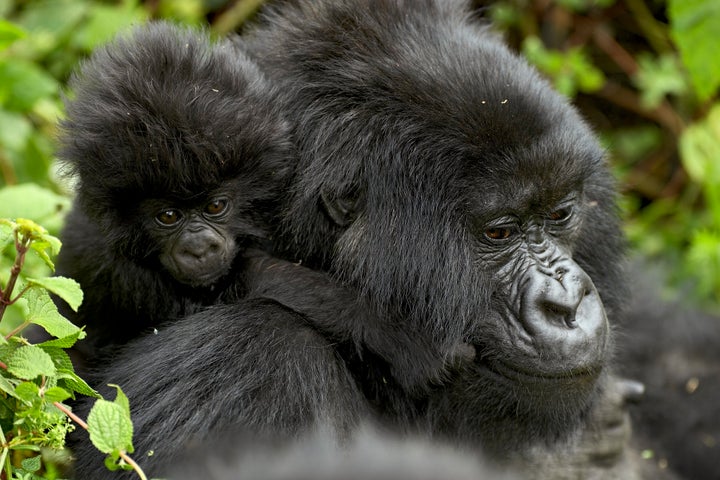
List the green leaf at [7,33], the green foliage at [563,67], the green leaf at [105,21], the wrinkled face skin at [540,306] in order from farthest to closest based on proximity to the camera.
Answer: the green foliage at [563,67] → the green leaf at [105,21] → the green leaf at [7,33] → the wrinkled face skin at [540,306]

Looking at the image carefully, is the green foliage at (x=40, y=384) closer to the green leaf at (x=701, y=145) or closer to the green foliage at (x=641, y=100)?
the green foliage at (x=641, y=100)

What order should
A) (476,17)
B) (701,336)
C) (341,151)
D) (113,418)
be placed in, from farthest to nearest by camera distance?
1. (701,336)
2. (476,17)
3. (341,151)
4. (113,418)

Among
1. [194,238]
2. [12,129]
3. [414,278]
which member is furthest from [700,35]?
[12,129]

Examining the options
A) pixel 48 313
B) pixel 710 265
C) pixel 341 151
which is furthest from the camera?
pixel 710 265

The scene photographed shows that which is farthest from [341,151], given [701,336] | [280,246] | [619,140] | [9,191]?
[619,140]

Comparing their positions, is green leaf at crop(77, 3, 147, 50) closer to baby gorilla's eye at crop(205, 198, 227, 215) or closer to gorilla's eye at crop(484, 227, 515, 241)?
baby gorilla's eye at crop(205, 198, 227, 215)

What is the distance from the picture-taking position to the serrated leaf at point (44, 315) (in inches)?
95.5

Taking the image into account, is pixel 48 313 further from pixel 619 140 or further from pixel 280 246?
pixel 619 140

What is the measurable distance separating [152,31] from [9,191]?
100cm

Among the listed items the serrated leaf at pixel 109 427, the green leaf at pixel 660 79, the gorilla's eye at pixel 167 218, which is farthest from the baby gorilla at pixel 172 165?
the green leaf at pixel 660 79

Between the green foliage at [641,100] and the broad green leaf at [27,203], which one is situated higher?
the broad green leaf at [27,203]

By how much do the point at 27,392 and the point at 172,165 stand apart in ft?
2.86

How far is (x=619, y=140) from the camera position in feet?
23.6

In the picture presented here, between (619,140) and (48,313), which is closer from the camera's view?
(48,313)
